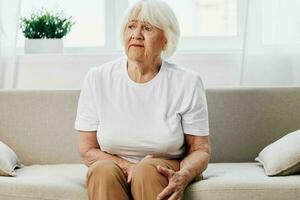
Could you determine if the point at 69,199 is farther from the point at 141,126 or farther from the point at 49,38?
the point at 49,38

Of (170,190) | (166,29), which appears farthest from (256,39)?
(170,190)

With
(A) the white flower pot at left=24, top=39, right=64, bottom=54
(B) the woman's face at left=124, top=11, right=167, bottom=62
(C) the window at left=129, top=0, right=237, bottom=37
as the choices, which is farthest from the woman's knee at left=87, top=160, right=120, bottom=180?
(C) the window at left=129, top=0, right=237, bottom=37

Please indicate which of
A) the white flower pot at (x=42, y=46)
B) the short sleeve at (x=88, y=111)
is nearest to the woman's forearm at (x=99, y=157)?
the short sleeve at (x=88, y=111)

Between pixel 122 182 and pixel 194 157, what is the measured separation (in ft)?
1.04

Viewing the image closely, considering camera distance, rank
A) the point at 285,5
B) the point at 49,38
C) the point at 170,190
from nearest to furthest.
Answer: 1. the point at 170,190
2. the point at 285,5
3. the point at 49,38

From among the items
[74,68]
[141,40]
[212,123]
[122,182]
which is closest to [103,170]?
[122,182]

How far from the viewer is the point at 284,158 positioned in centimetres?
252

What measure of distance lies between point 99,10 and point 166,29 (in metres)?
1.25

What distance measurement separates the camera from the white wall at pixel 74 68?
3.49 meters

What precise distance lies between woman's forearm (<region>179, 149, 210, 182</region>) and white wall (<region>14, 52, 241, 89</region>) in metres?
1.04

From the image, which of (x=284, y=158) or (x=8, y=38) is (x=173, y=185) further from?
(x=8, y=38)

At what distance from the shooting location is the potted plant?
3.61 meters

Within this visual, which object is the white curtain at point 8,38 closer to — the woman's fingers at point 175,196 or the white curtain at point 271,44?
the white curtain at point 271,44

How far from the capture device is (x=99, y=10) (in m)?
3.80
